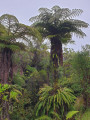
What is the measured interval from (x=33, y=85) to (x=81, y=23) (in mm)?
3800

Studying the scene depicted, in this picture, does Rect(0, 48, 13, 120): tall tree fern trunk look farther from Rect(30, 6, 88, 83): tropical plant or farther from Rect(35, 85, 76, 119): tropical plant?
Rect(30, 6, 88, 83): tropical plant

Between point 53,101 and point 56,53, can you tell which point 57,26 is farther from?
point 53,101

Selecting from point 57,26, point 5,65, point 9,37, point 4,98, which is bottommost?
point 4,98

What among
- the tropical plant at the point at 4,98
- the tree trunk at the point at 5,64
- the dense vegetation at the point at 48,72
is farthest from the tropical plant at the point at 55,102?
the tropical plant at the point at 4,98

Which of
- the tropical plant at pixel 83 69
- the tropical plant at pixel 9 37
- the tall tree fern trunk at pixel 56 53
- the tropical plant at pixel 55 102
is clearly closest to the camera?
the tropical plant at pixel 9 37

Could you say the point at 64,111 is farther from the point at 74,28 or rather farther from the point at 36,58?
the point at 36,58

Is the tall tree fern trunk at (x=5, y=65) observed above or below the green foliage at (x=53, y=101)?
above

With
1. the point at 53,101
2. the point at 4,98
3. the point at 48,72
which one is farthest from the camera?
the point at 48,72

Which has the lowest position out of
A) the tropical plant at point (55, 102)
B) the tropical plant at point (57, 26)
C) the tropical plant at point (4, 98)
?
the tropical plant at point (55, 102)

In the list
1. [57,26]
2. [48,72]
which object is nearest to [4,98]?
[48,72]

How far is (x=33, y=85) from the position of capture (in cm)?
739

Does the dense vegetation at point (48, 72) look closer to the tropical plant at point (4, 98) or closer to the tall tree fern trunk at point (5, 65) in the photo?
the tall tree fern trunk at point (5, 65)

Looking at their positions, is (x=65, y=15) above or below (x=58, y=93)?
above

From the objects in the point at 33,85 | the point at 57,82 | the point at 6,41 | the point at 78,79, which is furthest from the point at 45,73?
the point at 6,41
